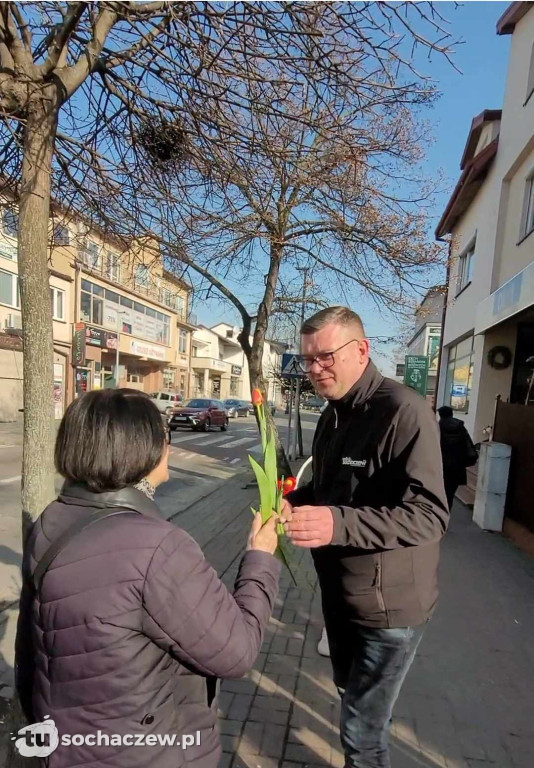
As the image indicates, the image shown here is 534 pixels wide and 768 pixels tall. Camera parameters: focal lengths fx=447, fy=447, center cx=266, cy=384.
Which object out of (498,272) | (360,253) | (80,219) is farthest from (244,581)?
(498,272)

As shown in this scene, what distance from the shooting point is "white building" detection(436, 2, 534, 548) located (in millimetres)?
7965

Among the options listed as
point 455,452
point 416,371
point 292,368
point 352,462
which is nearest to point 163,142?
point 352,462

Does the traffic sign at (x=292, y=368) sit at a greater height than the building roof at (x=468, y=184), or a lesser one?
lesser

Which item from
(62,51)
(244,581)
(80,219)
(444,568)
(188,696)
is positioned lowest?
(444,568)

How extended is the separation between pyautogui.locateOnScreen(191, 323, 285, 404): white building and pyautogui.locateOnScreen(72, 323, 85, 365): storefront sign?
18383 millimetres

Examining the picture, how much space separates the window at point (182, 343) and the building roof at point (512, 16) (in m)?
35.4

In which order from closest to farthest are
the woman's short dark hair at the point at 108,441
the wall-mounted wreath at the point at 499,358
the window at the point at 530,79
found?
1. the woman's short dark hair at the point at 108,441
2. the window at the point at 530,79
3. the wall-mounted wreath at the point at 499,358

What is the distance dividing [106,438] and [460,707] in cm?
279

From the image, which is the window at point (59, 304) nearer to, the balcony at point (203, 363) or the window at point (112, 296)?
the window at point (112, 296)

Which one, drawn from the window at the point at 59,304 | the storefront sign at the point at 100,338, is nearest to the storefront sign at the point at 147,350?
the storefront sign at the point at 100,338

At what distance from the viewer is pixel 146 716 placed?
3.76 ft

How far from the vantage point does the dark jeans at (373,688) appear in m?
1.76

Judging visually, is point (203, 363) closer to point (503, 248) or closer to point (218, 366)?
point (218, 366)

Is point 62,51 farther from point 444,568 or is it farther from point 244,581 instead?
point 444,568
